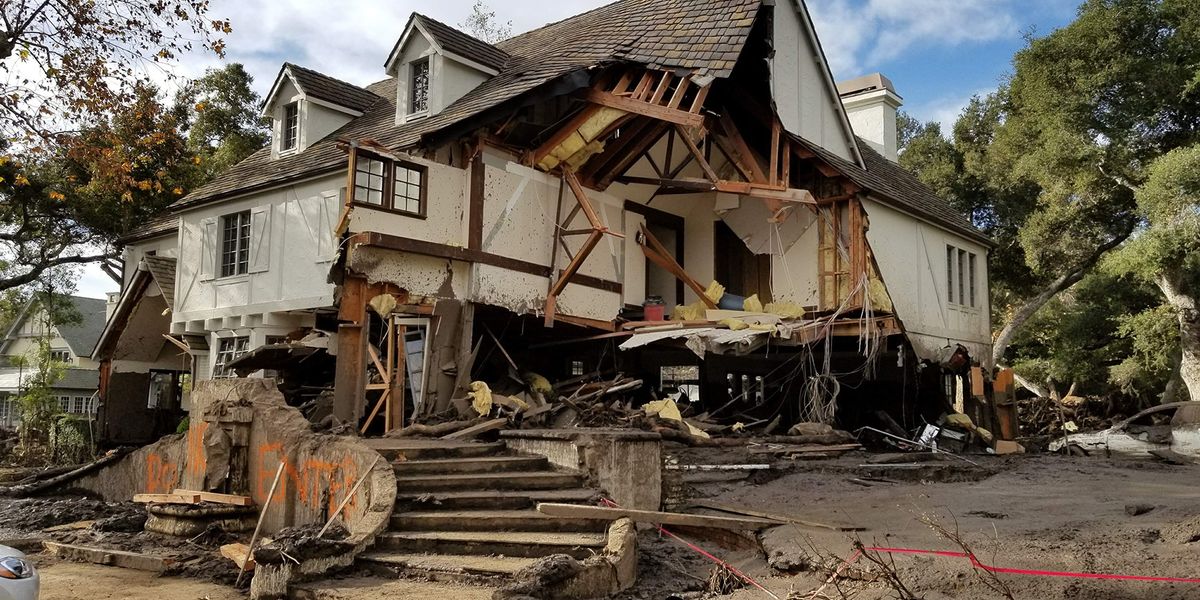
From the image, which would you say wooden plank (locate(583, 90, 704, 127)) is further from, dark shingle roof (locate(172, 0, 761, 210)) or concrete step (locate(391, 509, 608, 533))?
concrete step (locate(391, 509, 608, 533))

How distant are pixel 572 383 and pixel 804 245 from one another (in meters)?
5.77

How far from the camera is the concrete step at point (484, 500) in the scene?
29.2 feet

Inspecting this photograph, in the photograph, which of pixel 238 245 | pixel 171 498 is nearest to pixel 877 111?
pixel 238 245

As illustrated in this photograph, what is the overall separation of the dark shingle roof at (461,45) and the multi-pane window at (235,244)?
19.4 ft

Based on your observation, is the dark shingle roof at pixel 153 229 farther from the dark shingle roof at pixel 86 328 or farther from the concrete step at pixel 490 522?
the concrete step at pixel 490 522

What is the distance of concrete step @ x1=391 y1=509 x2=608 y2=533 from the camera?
27.5 feet

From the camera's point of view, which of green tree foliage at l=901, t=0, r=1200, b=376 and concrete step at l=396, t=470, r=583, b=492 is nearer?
concrete step at l=396, t=470, r=583, b=492

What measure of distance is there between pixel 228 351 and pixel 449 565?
14111 millimetres

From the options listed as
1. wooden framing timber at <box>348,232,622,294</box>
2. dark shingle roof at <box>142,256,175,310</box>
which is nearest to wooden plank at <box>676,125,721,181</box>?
wooden framing timber at <box>348,232,622,294</box>

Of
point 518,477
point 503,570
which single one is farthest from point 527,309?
point 503,570

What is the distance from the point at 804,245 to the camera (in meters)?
19.0

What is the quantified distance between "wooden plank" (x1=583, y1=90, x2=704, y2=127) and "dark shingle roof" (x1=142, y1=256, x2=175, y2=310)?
12047 millimetres

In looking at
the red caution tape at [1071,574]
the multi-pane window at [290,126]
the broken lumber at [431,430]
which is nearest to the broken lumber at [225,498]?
the broken lumber at [431,430]

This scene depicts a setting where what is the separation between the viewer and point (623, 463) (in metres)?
9.30
